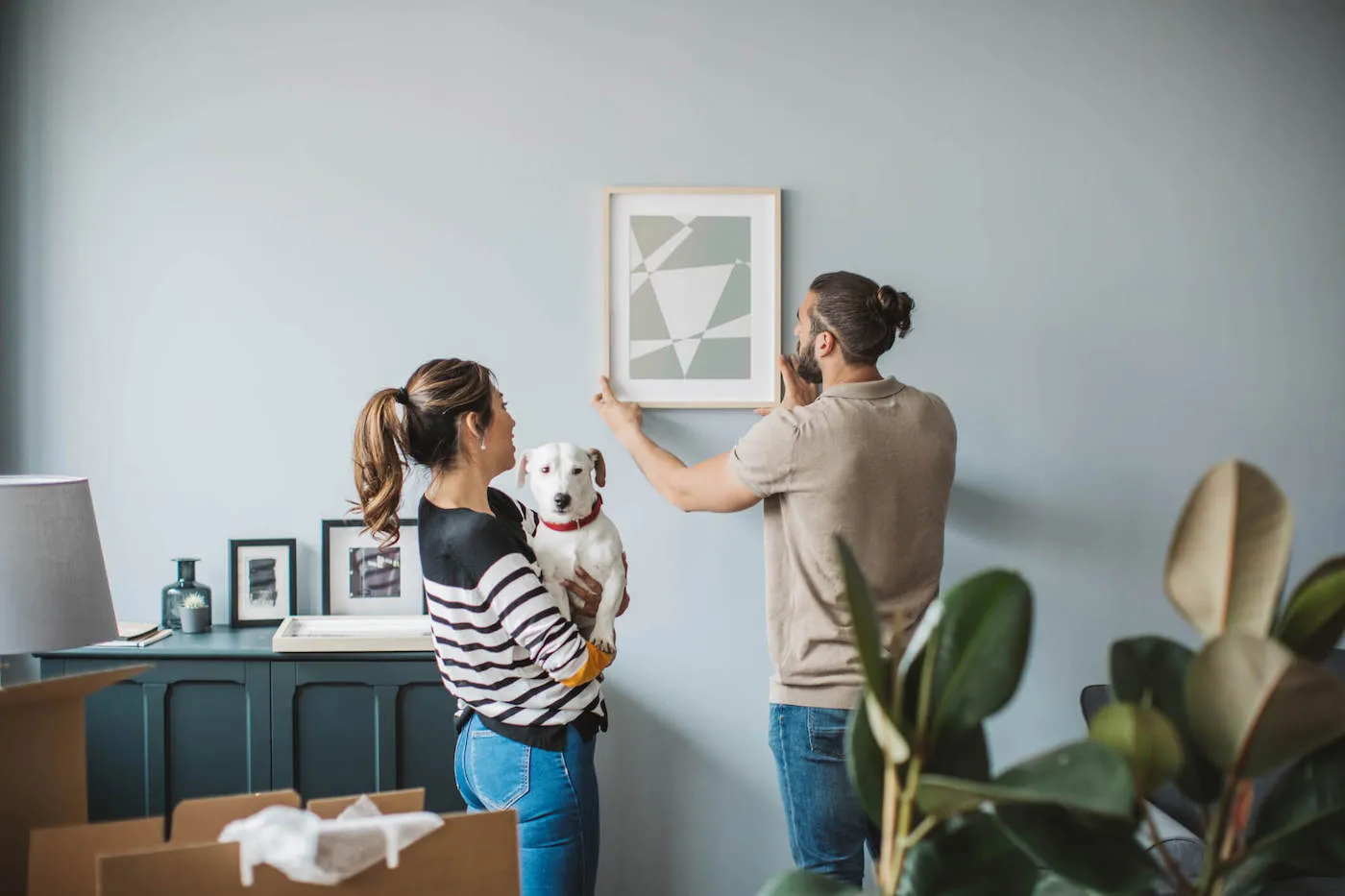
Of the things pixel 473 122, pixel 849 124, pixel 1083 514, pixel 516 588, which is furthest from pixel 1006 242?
pixel 516 588

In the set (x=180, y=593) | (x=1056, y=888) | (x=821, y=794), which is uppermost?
(x=1056, y=888)

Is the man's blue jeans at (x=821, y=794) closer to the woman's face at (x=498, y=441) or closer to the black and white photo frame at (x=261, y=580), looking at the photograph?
the woman's face at (x=498, y=441)

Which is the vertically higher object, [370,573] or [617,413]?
[617,413]

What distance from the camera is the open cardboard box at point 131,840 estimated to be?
31.4 inches

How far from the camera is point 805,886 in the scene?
55 cm

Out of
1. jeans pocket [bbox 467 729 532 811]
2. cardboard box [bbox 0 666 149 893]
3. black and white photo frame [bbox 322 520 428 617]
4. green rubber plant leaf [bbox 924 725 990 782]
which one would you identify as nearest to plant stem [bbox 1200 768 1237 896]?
green rubber plant leaf [bbox 924 725 990 782]

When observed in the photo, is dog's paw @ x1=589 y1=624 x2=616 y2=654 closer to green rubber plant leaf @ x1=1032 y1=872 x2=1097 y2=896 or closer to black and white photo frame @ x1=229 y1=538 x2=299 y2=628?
black and white photo frame @ x1=229 y1=538 x2=299 y2=628

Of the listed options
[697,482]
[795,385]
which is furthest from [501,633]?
[795,385]

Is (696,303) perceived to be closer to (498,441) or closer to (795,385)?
(795,385)

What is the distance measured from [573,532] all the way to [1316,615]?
1.49 m

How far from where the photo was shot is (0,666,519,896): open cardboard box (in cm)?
80

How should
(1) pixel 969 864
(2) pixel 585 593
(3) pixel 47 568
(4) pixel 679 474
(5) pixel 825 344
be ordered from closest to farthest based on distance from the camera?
(1) pixel 969 864 < (3) pixel 47 568 < (2) pixel 585 593 < (5) pixel 825 344 < (4) pixel 679 474

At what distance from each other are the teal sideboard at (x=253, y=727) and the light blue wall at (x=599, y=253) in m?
0.37

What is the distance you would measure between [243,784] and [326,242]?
4.32 feet
